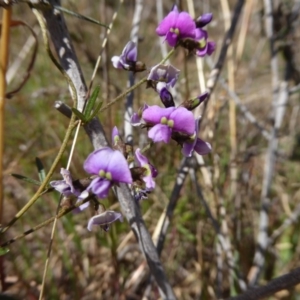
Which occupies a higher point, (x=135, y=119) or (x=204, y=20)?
(x=204, y=20)

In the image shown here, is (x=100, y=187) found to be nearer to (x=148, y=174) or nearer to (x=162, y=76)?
(x=148, y=174)

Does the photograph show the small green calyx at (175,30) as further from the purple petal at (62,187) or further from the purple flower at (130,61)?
the purple petal at (62,187)

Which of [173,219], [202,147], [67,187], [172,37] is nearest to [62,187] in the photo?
[67,187]

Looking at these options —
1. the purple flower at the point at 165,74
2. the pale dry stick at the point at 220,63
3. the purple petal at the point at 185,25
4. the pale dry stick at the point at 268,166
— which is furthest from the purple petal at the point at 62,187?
the pale dry stick at the point at 268,166

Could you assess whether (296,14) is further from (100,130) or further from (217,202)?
(100,130)

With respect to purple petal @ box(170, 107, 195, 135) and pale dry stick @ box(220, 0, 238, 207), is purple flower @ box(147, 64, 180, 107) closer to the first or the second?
purple petal @ box(170, 107, 195, 135)

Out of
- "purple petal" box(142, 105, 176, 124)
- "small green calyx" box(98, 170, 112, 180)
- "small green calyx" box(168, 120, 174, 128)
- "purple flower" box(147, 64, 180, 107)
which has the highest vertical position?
"purple flower" box(147, 64, 180, 107)

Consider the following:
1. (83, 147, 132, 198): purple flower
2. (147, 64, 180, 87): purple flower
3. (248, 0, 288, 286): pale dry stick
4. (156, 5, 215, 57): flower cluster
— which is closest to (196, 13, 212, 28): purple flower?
(156, 5, 215, 57): flower cluster
